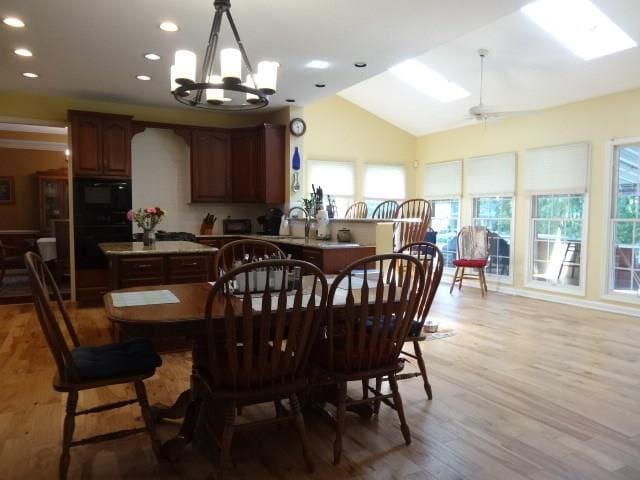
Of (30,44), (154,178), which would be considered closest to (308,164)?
(154,178)

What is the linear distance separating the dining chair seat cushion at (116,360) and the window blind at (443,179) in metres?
6.42

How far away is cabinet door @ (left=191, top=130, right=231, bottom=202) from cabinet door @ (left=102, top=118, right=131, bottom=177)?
2.96ft

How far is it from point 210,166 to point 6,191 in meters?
4.65

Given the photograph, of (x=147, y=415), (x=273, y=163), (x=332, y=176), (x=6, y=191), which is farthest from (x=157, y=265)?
(x=6, y=191)

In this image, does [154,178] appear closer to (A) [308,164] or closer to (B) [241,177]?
(B) [241,177]

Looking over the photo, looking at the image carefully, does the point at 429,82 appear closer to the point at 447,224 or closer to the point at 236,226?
the point at 447,224

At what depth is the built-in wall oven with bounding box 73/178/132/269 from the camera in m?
5.84

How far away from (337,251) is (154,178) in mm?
3524

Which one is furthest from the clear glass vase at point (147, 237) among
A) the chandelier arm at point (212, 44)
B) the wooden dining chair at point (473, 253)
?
the wooden dining chair at point (473, 253)

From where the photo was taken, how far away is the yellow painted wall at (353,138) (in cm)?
761

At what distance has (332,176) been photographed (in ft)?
25.5

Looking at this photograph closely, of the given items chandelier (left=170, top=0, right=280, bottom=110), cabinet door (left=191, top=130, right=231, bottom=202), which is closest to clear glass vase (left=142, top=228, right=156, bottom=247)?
chandelier (left=170, top=0, right=280, bottom=110)

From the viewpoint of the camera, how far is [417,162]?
854 centimetres

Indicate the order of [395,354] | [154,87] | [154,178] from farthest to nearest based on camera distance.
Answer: [154,178] < [154,87] < [395,354]
